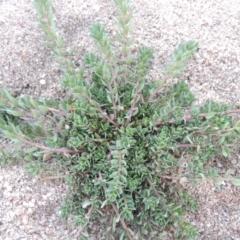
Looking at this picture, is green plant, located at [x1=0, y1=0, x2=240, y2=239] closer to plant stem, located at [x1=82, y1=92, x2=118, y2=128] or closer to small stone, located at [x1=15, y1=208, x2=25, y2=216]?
plant stem, located at [x1=82, y1=92, x2=118, y2=128]

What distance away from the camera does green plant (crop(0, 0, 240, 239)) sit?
2.13 metres

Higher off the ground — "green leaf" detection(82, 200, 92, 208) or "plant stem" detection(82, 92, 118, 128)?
"plant stem" detection(82, 92, 118, 128)

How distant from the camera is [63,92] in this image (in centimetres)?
254

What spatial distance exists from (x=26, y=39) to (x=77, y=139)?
33.9 inches

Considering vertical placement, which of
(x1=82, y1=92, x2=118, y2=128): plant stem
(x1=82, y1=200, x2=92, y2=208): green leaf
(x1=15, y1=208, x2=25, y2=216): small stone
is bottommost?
(x1=15, y1=208, x2=25, y2=216): small stone

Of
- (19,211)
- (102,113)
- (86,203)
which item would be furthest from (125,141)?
(19,211)

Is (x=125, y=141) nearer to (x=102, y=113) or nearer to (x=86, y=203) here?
(x=102, y=113)

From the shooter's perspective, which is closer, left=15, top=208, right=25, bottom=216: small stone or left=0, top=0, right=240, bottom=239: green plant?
left=0, top=0, right=240, bottom=239: green plant

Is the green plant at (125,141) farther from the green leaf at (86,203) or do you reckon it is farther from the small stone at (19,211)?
the small stone at (19,211)

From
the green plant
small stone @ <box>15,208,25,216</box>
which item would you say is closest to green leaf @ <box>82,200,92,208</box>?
the green plant

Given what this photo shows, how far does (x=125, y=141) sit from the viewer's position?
2.14 metres

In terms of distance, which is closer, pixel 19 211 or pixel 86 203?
pixel 86 203

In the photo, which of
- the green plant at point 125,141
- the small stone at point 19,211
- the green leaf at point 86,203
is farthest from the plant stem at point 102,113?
the small stone at point 19,211

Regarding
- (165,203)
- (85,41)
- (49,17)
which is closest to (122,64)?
(85,41)
